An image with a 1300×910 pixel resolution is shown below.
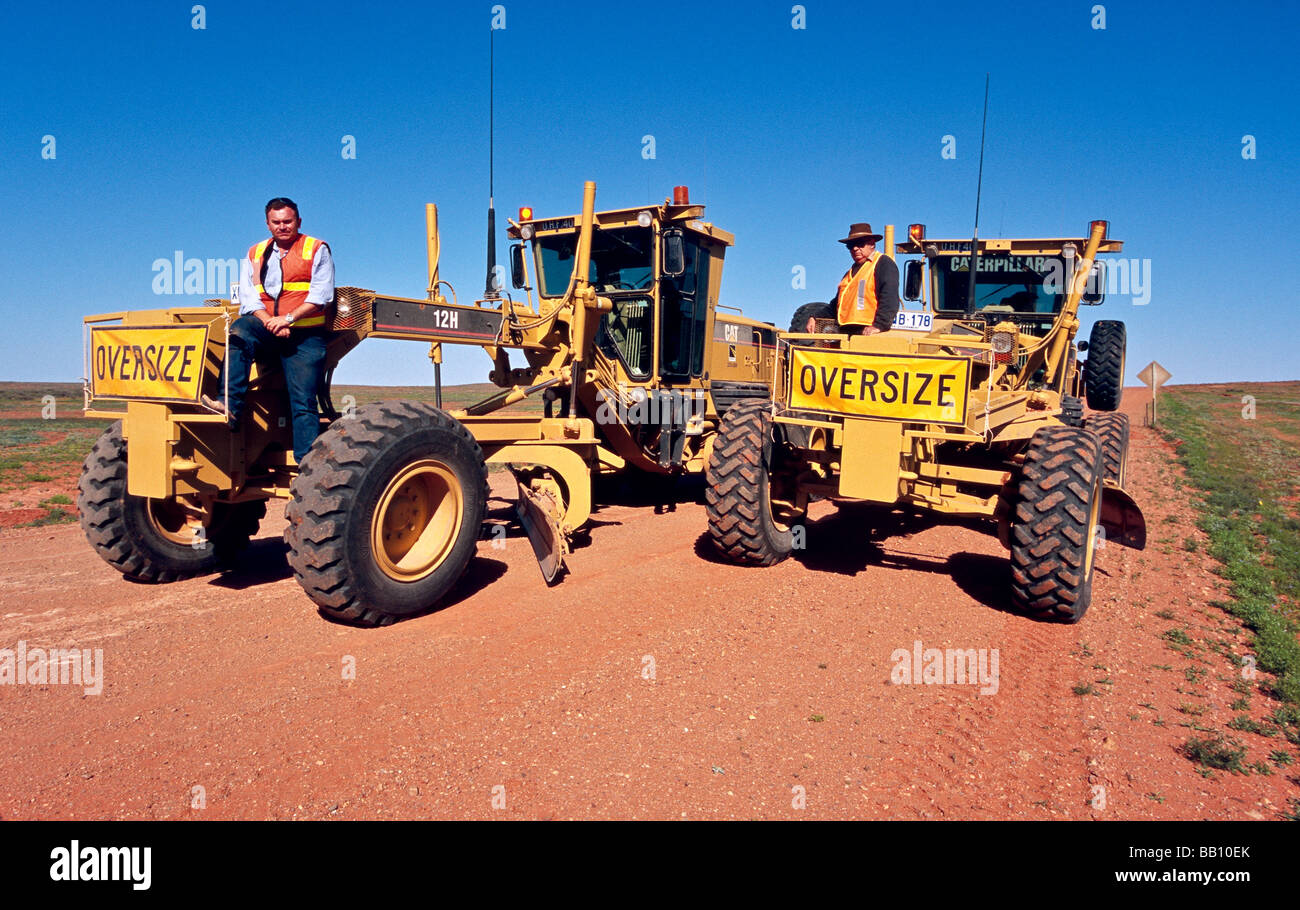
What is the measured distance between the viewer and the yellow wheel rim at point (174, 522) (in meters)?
6.02

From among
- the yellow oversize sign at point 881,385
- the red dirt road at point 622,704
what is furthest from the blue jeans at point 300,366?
the yellow oversize sign at point 881,385

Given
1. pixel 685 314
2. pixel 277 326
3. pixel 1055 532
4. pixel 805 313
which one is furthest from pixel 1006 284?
pixel 277 326

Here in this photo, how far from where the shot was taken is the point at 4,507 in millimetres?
10508

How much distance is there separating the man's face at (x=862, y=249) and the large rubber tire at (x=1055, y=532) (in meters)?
2.29

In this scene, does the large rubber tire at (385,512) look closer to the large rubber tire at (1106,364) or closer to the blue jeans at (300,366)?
the blue jeans at (300,366)

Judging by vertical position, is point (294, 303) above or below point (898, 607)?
above

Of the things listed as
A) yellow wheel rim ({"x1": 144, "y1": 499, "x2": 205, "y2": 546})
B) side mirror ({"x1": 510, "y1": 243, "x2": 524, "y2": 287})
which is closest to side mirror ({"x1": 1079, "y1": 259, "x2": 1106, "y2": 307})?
side mirror ({"x1": 510, "y1": 243, "x2": 524, "y2": 287})

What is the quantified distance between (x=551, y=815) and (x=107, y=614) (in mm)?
4245

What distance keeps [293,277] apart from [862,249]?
471 centimetres

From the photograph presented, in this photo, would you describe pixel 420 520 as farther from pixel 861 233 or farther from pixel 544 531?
pixel 861 233

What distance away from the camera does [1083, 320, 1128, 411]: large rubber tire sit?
501 inches

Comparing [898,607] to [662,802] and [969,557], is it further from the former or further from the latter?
[662,802]
